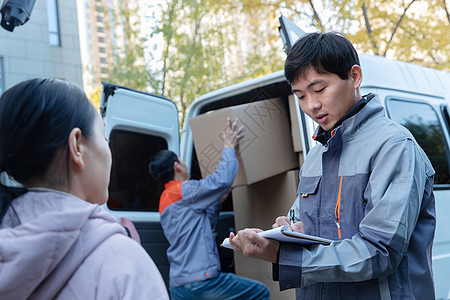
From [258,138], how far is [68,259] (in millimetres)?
2308

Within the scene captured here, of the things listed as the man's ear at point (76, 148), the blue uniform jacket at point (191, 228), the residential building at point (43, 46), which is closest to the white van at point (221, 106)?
the blue uniform jacket at point (191, 228)

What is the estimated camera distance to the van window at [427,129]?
10.3 feet

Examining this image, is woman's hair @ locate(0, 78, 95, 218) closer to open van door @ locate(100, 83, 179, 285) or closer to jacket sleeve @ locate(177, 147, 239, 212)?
jacket sleeve @ locate(177, 147, 239, 212)

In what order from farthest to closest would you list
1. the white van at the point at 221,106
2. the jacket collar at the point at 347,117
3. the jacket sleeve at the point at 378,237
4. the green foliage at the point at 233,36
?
1. the green foliage at the point at 233,36
2. the white van at the point at 221,106
3. the jacket collar at the point at 347,117
4. the jacket sleeve at the point at 378,237

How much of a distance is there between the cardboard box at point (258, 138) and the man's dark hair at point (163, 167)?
357mm

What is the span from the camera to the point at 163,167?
3566 millimetres

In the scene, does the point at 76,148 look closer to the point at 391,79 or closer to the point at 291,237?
the point at 291,237

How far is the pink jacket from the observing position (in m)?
0.93

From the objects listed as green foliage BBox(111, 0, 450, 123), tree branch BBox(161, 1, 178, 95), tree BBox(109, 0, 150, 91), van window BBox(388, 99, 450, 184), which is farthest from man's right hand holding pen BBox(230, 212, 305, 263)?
tree BBox(109, 0, 150, 91)

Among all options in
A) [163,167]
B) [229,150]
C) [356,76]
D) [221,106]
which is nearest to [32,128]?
[356,76]

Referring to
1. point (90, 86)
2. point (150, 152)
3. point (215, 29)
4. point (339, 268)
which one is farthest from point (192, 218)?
point (90, 86)

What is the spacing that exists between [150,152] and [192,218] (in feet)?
2.81

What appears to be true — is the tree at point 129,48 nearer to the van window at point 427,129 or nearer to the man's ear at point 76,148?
the van window at point 427,129

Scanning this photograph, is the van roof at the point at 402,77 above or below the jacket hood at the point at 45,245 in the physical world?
above
